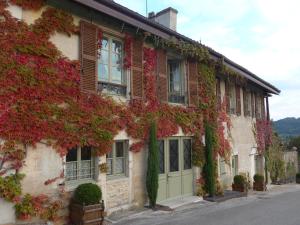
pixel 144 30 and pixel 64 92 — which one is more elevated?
pixel 144 30

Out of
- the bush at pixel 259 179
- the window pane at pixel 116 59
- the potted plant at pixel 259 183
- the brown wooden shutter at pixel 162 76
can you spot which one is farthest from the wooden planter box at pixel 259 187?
the window pane at pixel 116 59

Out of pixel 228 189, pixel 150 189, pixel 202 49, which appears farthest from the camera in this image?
pixel 228 189

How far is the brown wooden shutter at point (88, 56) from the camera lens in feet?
33.9

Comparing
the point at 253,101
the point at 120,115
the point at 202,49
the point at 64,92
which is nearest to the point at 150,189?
the point at 120,115

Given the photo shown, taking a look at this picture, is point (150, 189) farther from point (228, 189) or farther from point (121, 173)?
point (228, 189)

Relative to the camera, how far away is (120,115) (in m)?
11.3

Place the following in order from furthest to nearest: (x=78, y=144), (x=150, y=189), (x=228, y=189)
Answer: (x=228, y=189), (x=150, y=189), (x=78, y=144)

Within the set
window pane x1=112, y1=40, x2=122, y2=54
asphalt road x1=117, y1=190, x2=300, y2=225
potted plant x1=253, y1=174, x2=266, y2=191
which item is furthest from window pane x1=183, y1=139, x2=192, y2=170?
potted plant x1=253, y1=174, x2=266, y2=191

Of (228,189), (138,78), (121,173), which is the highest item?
(138,78)

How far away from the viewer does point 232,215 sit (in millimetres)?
11562

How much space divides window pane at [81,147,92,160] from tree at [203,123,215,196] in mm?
5680

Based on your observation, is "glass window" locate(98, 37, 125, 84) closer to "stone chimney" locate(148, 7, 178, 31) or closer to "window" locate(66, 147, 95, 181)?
"window" locate(66, 147, 95, 181)

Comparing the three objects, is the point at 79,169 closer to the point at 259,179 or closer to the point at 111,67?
the point at 111,67

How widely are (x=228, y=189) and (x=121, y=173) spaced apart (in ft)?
24.4
